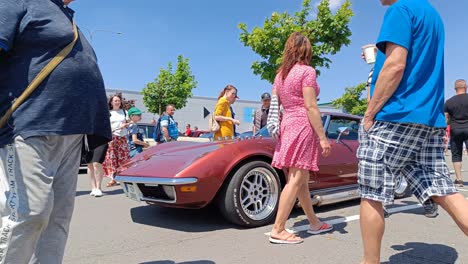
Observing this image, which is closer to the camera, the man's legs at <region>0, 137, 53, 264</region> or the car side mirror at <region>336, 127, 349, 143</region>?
the man's legs at <region>0, 137, 53, 264</region>

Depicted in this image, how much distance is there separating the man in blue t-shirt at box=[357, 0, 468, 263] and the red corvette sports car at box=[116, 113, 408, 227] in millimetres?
1604

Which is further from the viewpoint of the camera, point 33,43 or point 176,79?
point 176,79

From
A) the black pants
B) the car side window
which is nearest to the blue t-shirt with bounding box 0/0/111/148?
the car side window

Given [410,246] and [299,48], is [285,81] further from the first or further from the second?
[410,246]

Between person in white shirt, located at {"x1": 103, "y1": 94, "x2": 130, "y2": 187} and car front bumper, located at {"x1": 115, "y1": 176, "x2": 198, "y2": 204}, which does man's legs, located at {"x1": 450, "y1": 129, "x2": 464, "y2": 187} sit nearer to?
car front bumper, located at {"x1": 115, "y1": 176, "x2": 198, "y2": 204}

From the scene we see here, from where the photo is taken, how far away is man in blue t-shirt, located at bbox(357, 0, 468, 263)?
83.7 inches

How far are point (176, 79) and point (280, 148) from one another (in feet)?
86.9

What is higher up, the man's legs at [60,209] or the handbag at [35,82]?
the handbag at [35,82]

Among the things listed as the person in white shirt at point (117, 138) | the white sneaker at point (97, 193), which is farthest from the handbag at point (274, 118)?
the person in white shirt at point (117, 138)

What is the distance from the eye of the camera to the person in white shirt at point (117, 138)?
6.45 meters

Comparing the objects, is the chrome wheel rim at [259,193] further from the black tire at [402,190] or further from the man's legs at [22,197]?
the man's legs at [22,197]

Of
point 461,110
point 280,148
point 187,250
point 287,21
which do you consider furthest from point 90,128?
point 287,21

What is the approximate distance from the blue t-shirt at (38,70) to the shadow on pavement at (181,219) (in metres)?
2.23

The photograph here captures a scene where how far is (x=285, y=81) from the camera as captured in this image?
10.8ft
